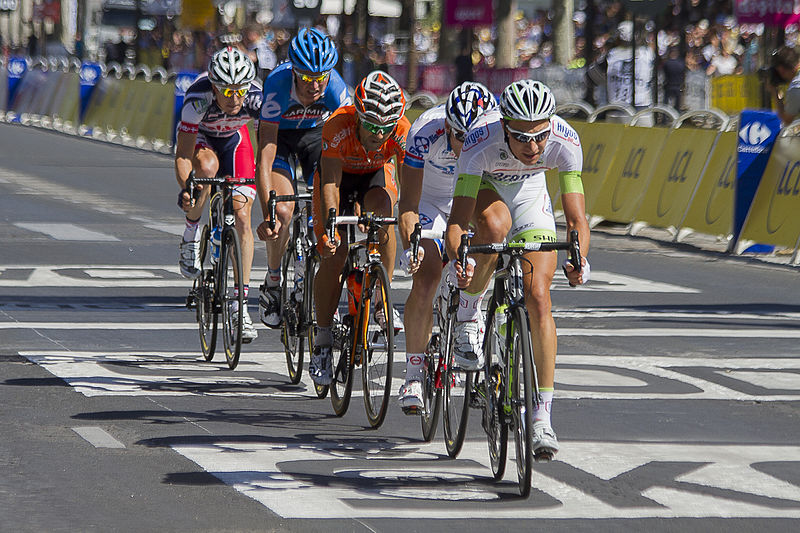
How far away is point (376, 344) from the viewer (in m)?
8.38

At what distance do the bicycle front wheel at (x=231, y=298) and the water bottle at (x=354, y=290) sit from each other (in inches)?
56.8

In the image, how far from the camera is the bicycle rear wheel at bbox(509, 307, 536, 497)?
6645 millimetres

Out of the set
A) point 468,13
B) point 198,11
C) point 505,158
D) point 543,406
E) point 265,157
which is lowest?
point 543,406

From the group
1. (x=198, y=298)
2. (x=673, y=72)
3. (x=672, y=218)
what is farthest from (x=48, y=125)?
(x=198, y=298)

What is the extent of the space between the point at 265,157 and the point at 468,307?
8.78 ft

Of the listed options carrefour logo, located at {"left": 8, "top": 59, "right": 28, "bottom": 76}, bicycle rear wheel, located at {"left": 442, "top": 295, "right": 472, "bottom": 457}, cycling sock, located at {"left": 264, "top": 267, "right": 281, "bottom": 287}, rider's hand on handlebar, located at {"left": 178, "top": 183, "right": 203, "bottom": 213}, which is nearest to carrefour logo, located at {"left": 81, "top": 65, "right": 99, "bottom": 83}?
carrefour logo, located at {"left": 8, "top": 59, "right": 28, "bottom": 76}

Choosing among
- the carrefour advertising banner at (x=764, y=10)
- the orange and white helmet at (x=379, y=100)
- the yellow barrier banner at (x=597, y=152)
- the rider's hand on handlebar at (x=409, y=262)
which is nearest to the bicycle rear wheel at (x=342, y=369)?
the rider's hand on handlebar at (x=409, y=262)

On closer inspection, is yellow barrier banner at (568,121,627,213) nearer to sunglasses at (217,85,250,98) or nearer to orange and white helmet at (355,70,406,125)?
sunglasses at (217,85,250,98)

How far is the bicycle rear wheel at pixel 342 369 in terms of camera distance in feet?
28.2

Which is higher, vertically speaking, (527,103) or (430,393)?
(527,103)

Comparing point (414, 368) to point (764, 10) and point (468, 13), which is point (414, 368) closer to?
point (764, 10)

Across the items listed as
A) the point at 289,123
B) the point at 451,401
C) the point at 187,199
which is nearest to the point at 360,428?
the point at 451,401

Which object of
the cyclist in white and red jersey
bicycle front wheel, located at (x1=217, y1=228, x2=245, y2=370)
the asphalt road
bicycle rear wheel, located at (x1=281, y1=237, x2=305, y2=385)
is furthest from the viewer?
the cyclist in white and red jersey

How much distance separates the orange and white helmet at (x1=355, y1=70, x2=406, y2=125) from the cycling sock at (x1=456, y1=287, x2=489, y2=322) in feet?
3.95
